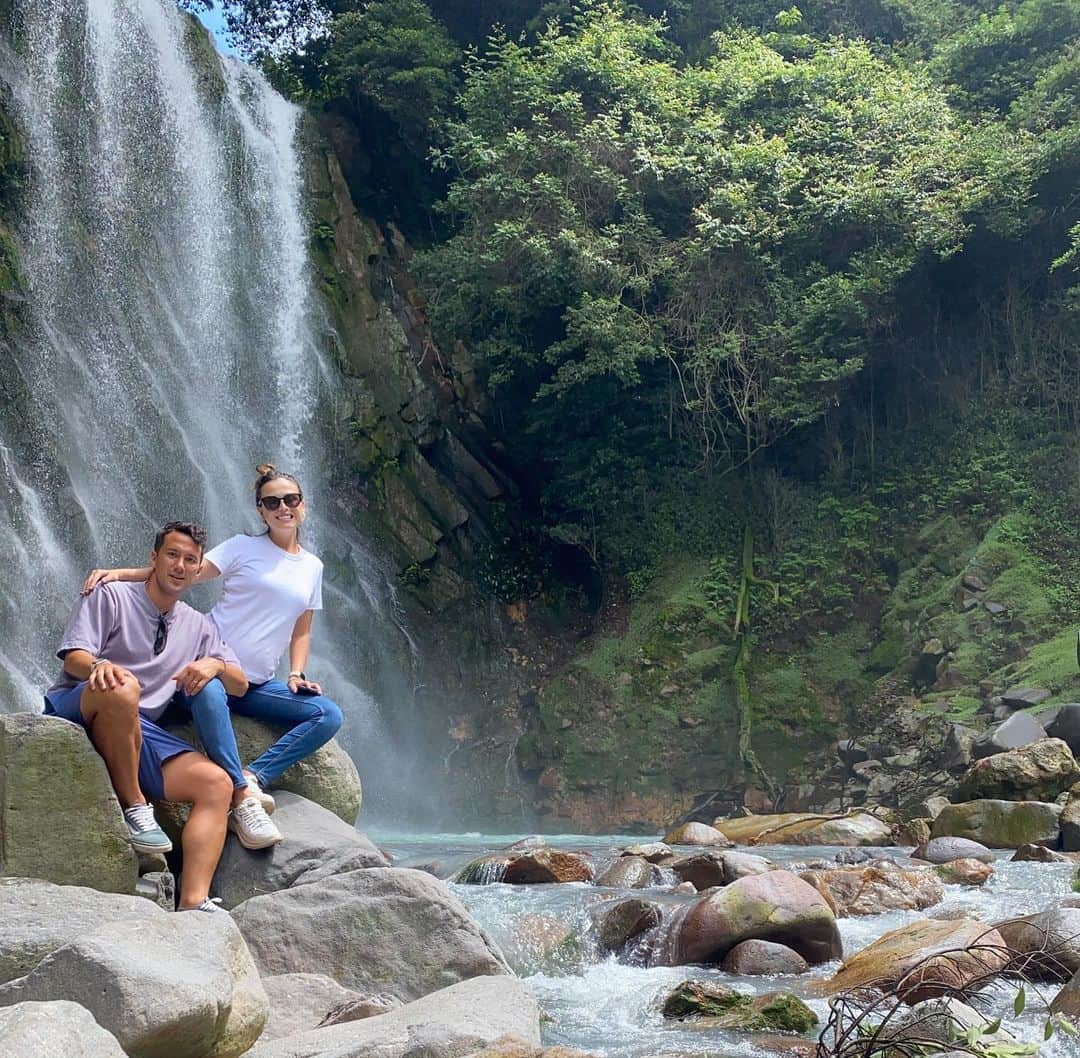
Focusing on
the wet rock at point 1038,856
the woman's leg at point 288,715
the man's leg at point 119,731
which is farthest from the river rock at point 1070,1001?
the wet rock at point 1038,856

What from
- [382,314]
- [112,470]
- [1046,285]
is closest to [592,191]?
[382,314]

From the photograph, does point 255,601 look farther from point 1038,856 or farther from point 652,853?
point 1038,856

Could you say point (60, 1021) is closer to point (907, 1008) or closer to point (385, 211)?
point (907, 1008)

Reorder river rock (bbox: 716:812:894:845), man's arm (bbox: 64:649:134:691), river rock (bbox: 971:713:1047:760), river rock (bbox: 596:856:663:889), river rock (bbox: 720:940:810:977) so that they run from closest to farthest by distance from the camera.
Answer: man's arm (bbox: 64:649:134:691), river rock (bbox: 720:940:810:977), river rock (bbox: 596:856:663:889), river rock (bbox: 716:812:894:845), river rock (bbox: 971:713:1047:760)

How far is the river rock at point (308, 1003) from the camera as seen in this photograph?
387 cm

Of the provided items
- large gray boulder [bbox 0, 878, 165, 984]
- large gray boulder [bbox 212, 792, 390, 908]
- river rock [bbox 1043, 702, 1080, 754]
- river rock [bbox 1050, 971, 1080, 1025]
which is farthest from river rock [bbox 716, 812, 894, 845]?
large gray boulder [bbox 0, 878, 165, 984]

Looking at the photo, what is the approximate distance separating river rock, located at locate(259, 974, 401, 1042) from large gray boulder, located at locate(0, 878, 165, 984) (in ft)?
1.87

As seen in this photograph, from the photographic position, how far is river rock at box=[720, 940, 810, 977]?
19.3ft

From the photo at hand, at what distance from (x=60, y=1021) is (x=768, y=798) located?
13.4m

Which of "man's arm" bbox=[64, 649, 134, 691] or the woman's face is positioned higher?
the woman's face

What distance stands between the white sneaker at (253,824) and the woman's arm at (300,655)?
1.80 ft

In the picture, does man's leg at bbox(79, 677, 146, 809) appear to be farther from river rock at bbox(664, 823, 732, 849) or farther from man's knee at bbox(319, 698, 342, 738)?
river rock at bbox(664, 823, 732, 849)

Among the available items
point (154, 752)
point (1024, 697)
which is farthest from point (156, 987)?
point (1024, 697)

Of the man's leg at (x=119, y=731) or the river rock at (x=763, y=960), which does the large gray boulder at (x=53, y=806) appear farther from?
the river rock at (x=763, y=960)
